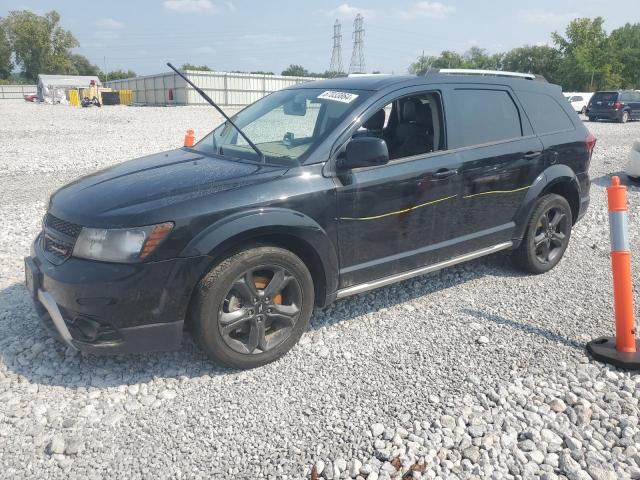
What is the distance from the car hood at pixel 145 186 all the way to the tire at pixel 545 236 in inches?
105

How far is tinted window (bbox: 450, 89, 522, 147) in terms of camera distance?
4387 mm

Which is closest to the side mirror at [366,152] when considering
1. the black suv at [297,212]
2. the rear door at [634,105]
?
the black suv at [297,212]

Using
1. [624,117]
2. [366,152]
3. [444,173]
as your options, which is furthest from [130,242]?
[624,117]

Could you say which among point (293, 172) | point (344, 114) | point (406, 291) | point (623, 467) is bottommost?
point (623, 467)

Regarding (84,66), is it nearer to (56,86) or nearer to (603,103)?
(56,86)

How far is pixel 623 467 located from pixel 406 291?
92.0 inches

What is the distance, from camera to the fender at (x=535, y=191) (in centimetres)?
482

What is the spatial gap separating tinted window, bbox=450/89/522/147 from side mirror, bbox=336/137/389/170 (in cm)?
108

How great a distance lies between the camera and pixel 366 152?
3.49 m

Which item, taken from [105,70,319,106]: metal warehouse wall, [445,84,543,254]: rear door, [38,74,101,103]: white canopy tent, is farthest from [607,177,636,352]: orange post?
[38,74,101,103]: white canopy tent

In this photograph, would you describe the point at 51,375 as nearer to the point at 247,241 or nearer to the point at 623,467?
the point at 247,241

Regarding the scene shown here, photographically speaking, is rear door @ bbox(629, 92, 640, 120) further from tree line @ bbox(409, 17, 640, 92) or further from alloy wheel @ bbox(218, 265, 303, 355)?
alloy wheel @ bbox(218, 265, 303, 355)

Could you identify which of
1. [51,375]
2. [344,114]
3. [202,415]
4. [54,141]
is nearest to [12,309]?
[51,375]

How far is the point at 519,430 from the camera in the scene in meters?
2.92
